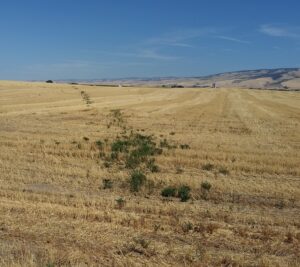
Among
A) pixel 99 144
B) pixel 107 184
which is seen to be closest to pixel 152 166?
pixel 107 184

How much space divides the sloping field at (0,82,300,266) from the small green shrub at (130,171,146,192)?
0.60 feet

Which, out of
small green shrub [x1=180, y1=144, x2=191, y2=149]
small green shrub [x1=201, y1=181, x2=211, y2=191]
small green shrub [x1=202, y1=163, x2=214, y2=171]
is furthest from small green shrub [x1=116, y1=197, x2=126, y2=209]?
small green shrub [x1=180, y1=144, x2=191, y2=149]

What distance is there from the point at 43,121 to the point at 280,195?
76.9 feet

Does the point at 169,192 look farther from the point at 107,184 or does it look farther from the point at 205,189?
the point at 107,184

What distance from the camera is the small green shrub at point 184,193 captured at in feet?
46.2

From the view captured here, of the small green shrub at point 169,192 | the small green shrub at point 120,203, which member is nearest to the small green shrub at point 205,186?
the small green shrub at point 169,192

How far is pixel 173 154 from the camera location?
69.1 feet

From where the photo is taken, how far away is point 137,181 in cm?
1577

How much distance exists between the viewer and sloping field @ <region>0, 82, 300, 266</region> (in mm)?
9336

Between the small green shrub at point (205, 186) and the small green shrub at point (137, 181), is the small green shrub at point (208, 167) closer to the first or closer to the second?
the small green shrub at point (137, 181)

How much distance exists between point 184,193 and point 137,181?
1.89 m

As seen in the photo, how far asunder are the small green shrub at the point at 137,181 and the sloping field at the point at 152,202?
18 centimetres

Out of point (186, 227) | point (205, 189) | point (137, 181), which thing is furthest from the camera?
point (137, 181)

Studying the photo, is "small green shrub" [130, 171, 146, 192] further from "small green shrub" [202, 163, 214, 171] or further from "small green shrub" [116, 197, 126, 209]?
"small green shrub" [202, 163, 214, 171]
